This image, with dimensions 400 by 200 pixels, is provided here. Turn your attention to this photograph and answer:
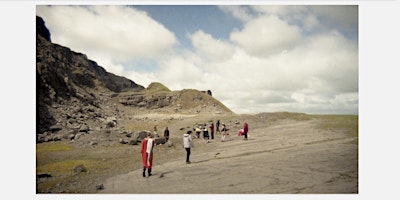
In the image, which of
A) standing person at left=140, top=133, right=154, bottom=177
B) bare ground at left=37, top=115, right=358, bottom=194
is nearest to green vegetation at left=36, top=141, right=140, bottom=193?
bare ground at left=37, top=115, right=358, bottom=194

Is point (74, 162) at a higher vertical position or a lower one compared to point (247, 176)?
lower

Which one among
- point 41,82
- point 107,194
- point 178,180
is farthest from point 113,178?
point 41,82

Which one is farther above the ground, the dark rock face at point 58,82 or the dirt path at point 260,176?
the dark rock face at point 58,82

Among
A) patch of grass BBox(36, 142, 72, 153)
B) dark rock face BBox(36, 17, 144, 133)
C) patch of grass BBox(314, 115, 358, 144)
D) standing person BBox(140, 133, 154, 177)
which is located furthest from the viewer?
dark rock face BBox(36, 17, 144, 133)

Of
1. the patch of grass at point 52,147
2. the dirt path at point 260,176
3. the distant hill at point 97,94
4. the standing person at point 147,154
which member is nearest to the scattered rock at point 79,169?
the dirt path at point 260,176

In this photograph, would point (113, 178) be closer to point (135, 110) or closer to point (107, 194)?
point (107, 194)

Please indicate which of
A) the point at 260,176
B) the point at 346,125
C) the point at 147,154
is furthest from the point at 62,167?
the point at 346,125

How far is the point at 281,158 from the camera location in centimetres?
1483

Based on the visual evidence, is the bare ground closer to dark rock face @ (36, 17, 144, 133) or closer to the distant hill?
dark rock face @ (36, 17, 144, 133)

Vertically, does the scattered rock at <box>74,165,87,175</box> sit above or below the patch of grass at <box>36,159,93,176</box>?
above

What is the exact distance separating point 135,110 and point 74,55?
50619 mm

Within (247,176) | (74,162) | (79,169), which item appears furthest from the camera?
(74,162)

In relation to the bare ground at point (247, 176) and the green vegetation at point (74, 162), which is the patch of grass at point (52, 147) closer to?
the green vegetation at point (74, 162)

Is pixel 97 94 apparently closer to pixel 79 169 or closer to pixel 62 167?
pixel 62 167
